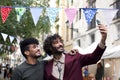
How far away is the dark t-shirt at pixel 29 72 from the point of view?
176 inches

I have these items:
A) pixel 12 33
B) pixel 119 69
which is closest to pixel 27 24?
pixel 12 33

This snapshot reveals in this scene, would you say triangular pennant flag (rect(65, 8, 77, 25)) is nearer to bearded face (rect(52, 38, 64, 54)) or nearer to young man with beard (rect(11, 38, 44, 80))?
young man with beard (rect(11, 38, 44, 80))

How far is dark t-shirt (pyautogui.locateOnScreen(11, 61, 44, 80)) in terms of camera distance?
4.47m

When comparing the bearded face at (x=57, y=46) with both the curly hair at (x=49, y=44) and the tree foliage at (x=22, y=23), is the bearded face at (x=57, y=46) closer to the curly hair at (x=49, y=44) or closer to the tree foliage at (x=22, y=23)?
the curly hair at (x=49, y=44)

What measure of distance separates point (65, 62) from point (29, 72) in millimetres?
412

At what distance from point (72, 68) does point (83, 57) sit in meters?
0.18

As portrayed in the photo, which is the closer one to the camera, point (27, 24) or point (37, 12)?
point (37, 12)

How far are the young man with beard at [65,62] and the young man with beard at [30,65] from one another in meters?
0.08

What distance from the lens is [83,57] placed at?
449cm

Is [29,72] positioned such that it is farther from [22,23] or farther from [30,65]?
[22,23]

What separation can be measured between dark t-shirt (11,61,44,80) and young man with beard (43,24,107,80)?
68mm

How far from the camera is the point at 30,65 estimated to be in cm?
457

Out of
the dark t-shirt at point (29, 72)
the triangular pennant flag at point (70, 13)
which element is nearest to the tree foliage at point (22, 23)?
the triangular pennant flag at point (70, 13)

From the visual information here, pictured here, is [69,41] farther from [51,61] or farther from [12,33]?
[51,61]
